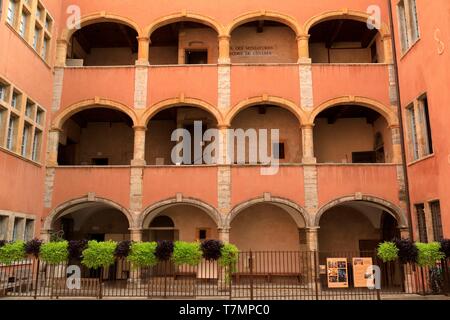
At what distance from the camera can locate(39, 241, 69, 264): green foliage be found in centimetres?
1346

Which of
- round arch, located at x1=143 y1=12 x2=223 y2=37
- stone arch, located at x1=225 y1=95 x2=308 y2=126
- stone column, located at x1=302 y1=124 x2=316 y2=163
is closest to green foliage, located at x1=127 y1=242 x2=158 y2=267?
stone arch, located at x1=225 y1=95 x2=308 y2=126

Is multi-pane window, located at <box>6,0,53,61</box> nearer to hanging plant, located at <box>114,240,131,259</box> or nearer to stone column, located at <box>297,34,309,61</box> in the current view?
hanging plant, located at <box>114,240,131,259</box>

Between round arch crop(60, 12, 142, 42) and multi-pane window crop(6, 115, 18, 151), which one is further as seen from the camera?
round arch crop(60, 12, 142, 42)

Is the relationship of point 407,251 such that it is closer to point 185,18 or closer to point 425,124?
point 425,124

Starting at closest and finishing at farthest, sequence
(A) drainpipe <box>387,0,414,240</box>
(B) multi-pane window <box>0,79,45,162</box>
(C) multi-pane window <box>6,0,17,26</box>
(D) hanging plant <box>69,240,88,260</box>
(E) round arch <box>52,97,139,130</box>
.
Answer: (D) hanging plant <box>69,240,88,260</box>, (B) multi-pane window <box>0,79,45,162</box>, (C) multi-pane window <box>6,0,17,26</box>, (A) drainpipe <box>387,0,414,240</box>, (E) round arch <box>52,97,139,130</box>

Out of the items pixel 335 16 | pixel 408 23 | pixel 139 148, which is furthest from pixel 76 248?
pixel 408 23

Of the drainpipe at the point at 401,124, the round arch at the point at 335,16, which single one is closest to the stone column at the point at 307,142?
the drainpipe at the point at 401,124

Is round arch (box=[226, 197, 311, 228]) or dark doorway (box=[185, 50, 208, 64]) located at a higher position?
dark doorway (box=[185, 50, 208, 64])

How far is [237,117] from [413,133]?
8112 mm

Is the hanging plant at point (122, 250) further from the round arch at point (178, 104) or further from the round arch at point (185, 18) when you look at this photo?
the round arch at point (185, 18)

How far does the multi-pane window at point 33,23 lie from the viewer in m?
16.2

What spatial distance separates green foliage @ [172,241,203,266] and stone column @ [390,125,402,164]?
9477 mm

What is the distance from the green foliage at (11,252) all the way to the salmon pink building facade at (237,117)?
1.98 m

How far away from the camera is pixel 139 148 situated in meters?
18.7
